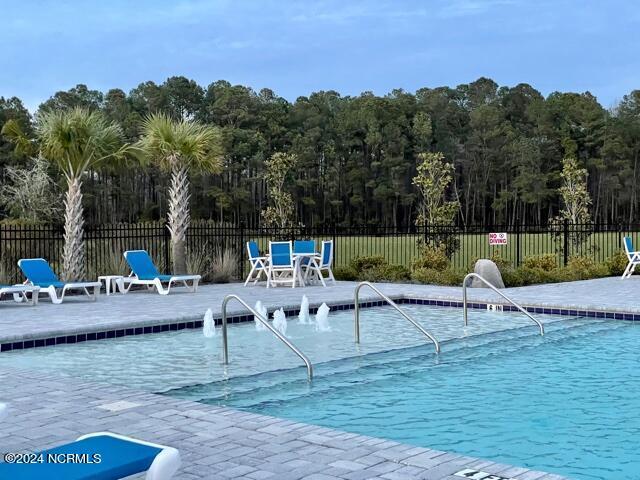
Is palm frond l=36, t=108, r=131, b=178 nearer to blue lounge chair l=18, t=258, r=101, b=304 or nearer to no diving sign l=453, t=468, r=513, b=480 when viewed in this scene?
blue lounge chair l=18, t=258, r=101, b=304

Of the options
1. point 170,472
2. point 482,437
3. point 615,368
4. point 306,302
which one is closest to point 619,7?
point 306,302

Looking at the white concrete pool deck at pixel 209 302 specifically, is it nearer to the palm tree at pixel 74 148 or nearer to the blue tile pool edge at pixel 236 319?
the blue tile pool edge at pixel 236 319

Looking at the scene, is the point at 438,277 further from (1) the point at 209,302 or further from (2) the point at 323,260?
(1) the point at 209,302

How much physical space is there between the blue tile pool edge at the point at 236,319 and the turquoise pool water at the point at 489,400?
2327 mm

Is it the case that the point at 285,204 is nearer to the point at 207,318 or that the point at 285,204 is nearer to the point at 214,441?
the point at 207,318

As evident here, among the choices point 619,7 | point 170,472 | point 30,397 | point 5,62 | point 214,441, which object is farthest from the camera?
point 5,62

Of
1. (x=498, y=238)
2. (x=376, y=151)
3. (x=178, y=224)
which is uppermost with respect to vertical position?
(x=376, y=151)

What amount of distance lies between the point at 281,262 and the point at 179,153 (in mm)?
3360

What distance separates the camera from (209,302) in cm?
1252

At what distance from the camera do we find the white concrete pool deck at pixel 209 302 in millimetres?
9828

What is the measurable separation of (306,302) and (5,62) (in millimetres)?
21327

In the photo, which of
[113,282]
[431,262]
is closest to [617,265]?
[431,262]

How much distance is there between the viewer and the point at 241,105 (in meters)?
56.0

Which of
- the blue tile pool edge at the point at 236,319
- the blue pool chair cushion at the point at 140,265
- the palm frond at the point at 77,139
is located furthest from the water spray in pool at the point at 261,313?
the palm frond at the point at 77,139
